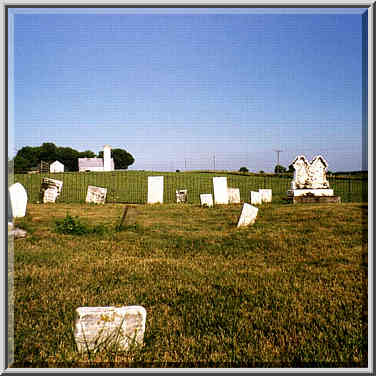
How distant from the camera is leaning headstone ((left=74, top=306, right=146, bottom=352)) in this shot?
197 cm

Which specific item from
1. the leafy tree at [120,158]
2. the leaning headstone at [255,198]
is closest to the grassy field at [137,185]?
the leaning headstone at [255,198]

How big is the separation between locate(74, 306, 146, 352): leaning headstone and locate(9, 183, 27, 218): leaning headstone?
5.81 meters

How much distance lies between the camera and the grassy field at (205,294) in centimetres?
211

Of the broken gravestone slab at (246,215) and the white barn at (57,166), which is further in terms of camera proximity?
the white barn at (57,166)

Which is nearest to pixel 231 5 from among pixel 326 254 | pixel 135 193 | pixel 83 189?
pixel 326 254

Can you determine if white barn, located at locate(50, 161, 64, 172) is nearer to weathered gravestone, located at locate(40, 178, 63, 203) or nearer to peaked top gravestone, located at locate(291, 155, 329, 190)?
weathered gravestone, located at locate(40, 178, 63, 203)

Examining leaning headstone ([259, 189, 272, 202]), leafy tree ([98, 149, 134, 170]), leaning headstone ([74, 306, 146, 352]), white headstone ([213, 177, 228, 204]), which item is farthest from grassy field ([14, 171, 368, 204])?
leaning headstone ([74, 306, 146, 352])

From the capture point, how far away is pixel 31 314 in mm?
2625

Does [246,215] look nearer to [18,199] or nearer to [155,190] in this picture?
[18,199]

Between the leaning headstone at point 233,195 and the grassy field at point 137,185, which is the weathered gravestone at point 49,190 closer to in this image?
the grassy field at point 137,185

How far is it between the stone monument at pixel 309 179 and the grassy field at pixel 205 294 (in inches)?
237

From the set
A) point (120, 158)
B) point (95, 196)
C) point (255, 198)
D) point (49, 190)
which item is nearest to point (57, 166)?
point (49, 190)

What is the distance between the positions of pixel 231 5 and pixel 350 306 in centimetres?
251

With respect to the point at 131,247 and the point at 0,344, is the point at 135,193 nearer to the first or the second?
the point at 131,247
